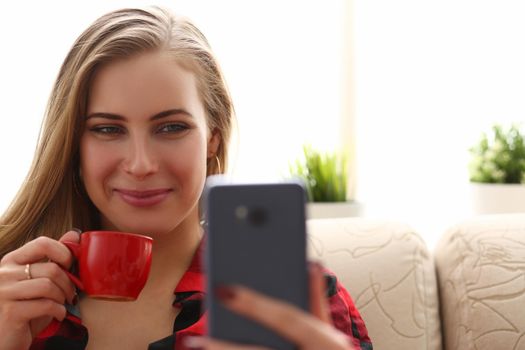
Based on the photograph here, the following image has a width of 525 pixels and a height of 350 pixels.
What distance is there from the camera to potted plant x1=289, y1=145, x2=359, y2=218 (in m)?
2.37

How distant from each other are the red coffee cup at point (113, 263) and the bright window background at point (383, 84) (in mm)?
1938

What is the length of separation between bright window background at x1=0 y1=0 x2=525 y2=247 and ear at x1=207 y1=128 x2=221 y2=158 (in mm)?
1540

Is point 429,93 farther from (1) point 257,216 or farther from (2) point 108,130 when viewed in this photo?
(1) point 257,216

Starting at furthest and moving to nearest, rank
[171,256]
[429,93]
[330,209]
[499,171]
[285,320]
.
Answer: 1. [429,93]
2. [499,171]
3. [330,209]
4. [171,256]
5. [285,320]

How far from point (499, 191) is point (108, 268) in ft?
5.08

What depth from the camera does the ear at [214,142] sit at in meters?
1.56

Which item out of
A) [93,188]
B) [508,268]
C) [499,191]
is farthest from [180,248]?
[499,191]

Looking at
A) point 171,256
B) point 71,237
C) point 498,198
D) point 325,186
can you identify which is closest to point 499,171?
point 498,198

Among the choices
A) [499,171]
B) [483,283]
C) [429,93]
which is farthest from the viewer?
[429,93]

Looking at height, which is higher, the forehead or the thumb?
the forehead

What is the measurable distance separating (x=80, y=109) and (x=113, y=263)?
0.34 metres

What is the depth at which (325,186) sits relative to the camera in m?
2.46

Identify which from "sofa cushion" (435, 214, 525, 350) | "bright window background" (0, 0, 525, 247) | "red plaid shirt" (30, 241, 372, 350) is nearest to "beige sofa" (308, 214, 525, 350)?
"sofa cushion" (435, 214, 525, 350)

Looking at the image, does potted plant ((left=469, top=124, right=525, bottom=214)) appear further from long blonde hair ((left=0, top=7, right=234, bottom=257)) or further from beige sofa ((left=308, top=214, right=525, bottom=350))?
long blonde hair ((left=0, top=7, right=234, bottom=257))
